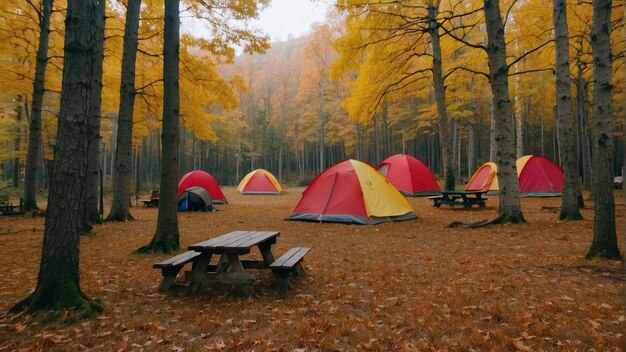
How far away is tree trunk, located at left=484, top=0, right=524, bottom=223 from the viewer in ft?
26.0

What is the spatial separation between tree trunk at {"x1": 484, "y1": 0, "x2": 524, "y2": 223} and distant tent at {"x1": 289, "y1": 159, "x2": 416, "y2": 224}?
110 inches

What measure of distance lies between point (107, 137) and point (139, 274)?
3409cm

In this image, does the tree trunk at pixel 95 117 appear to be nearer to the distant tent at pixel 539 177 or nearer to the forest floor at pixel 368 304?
the forest floor at pixel 368 304

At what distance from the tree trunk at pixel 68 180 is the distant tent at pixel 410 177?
50.3 ft

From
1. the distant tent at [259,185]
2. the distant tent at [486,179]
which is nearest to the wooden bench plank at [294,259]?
the distant tent at [486,179]

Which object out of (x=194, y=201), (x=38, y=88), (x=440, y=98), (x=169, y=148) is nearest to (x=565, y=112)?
(x=440, y=98)

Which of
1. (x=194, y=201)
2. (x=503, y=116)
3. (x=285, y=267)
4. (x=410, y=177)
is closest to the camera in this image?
(x=285, y=267)

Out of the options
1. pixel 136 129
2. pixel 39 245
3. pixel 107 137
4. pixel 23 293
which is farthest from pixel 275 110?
pixel 23 293

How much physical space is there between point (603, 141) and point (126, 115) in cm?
1069

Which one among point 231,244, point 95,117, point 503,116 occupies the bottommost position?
point 231,244

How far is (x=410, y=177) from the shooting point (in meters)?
16.9

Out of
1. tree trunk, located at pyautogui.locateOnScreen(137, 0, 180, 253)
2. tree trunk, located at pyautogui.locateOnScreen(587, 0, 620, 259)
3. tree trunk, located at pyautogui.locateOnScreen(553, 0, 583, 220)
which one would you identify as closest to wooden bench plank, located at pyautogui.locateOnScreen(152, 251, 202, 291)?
tree trunk, located at pyautogui.locateOnScreen(137, 0, 180, 253)

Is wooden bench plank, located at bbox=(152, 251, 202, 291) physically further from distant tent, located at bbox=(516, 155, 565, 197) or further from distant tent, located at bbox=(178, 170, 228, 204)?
distant tent, located at bbox=(516, 155, 565, 197)

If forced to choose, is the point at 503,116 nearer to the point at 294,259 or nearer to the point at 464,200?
the point at 464,200
